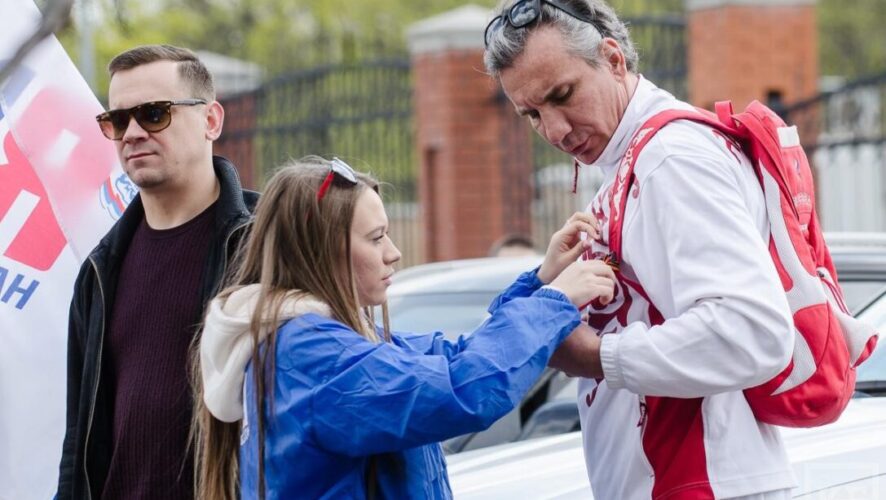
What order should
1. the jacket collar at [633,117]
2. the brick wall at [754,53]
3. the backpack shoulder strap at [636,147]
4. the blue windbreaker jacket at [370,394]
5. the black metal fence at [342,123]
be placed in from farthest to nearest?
the black metal fence at [342,123] → the brick wall at [754,53] → the jacket collar at [633,117] → the backpack shoulder strap at [636,147] → the blue windbreaker jacket at [370,394]

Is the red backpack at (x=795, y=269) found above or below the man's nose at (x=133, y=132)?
below

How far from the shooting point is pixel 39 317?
354 centimetres

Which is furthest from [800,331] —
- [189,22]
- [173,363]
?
[189,22]

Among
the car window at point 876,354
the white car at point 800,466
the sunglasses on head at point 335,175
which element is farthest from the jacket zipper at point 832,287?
the car window at point 876,354

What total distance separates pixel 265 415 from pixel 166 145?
1.07 metres

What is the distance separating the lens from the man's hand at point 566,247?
2705mm

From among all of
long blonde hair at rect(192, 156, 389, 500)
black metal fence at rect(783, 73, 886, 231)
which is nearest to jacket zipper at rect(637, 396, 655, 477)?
long blonde hair at rect(192, 156, 389, 500)

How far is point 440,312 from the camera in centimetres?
541

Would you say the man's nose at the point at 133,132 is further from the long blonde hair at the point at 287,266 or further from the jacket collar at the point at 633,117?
the jacket collar at the point at 633,117

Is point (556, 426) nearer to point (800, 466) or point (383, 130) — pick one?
point (800, 466)

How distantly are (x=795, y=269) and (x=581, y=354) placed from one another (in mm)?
413

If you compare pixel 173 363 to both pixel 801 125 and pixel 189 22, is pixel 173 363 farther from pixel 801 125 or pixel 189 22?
pixel 189 22

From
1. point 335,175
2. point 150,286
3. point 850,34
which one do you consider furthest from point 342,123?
point 850,34

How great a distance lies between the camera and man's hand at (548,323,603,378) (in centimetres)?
247
